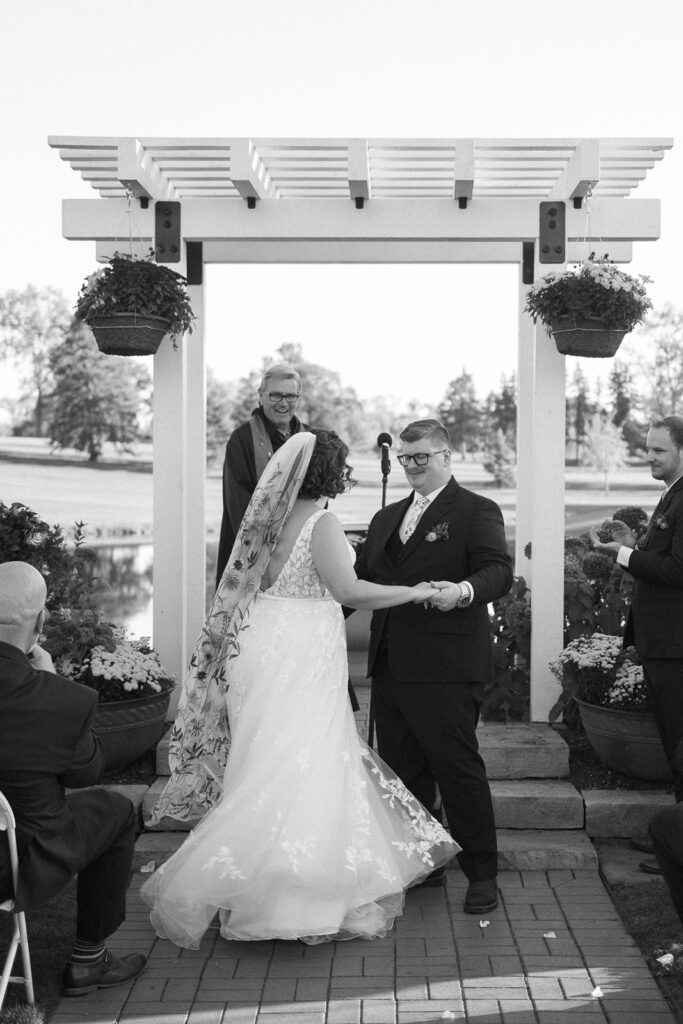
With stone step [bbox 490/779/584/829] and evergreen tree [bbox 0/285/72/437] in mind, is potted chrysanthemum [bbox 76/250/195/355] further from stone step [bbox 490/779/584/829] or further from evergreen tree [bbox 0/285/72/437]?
evergreen tree [bbox 0/285/72/437]

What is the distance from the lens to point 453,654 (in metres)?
4.00

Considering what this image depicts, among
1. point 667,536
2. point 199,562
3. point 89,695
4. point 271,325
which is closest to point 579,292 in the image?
point 667,536

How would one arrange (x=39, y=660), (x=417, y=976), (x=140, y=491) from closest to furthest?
(x=39, y=660), (x=417, y=976), (x=140, y=491)

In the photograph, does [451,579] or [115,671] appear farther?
[115,671]

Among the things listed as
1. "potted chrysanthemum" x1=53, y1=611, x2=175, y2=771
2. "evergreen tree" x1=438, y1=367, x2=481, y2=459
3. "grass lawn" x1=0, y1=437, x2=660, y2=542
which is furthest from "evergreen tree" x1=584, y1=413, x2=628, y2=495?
"potted chrysanthemum" x1=53, y1=611, x2=175, y2=771

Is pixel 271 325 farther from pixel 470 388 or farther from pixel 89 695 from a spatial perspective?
pixel 89 695

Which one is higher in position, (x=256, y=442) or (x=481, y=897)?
(x=256, y=442)

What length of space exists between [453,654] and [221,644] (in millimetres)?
867

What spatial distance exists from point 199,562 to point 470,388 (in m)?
6.16

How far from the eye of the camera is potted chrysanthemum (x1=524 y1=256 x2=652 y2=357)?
5.22 metres

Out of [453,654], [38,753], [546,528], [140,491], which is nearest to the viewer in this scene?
[38,753]

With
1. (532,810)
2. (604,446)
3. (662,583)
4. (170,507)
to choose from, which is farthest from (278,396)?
(604,446)

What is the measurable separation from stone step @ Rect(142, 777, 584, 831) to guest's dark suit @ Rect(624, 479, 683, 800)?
706mm

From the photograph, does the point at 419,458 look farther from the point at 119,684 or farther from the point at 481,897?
the point at 119,684
